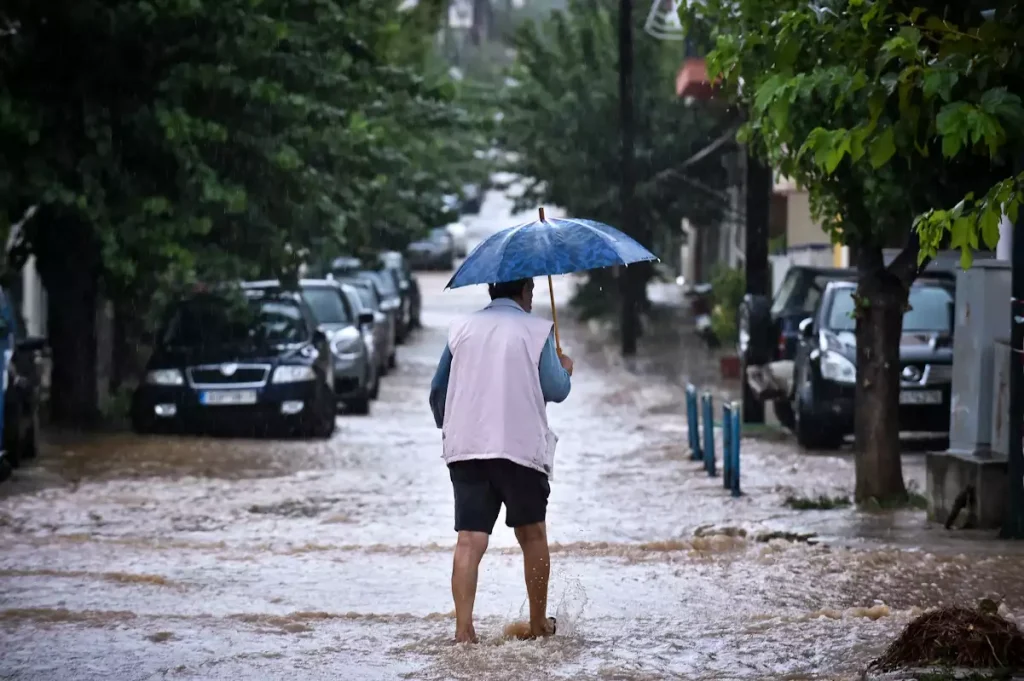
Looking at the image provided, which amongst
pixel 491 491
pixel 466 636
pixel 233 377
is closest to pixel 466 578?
pixel 466 636

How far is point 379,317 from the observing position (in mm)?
29281

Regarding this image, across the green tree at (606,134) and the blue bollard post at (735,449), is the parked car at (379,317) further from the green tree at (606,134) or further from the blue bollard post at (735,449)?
the blue bollard post at (735,449)

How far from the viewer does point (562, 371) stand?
25.0 feet

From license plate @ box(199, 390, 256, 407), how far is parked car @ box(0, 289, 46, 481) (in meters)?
2.12

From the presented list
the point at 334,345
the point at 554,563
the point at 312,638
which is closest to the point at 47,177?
the point at 334,345

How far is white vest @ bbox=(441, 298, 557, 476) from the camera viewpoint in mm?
7461

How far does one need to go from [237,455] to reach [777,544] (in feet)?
25.7

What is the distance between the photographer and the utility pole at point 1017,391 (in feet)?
34.2

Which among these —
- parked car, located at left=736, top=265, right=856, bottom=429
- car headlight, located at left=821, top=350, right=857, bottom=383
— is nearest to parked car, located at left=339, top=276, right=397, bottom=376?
parked car, located at left=736, top=265, right=856, bottom=429

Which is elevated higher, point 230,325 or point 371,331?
point 230,325

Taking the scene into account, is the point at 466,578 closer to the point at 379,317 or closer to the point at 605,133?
the point at 379,317

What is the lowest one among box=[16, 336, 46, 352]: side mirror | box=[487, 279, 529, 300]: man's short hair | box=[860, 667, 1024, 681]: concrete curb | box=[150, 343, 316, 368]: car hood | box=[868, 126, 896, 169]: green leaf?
box=[860, 667, 1024, 681]: concrete curb

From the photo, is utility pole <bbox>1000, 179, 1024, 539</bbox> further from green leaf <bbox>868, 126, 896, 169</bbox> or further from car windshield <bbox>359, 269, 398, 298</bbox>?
car windshield <bbox>359, 269, 398, 298</bbox>

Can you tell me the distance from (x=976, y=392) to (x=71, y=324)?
37.6 ft
